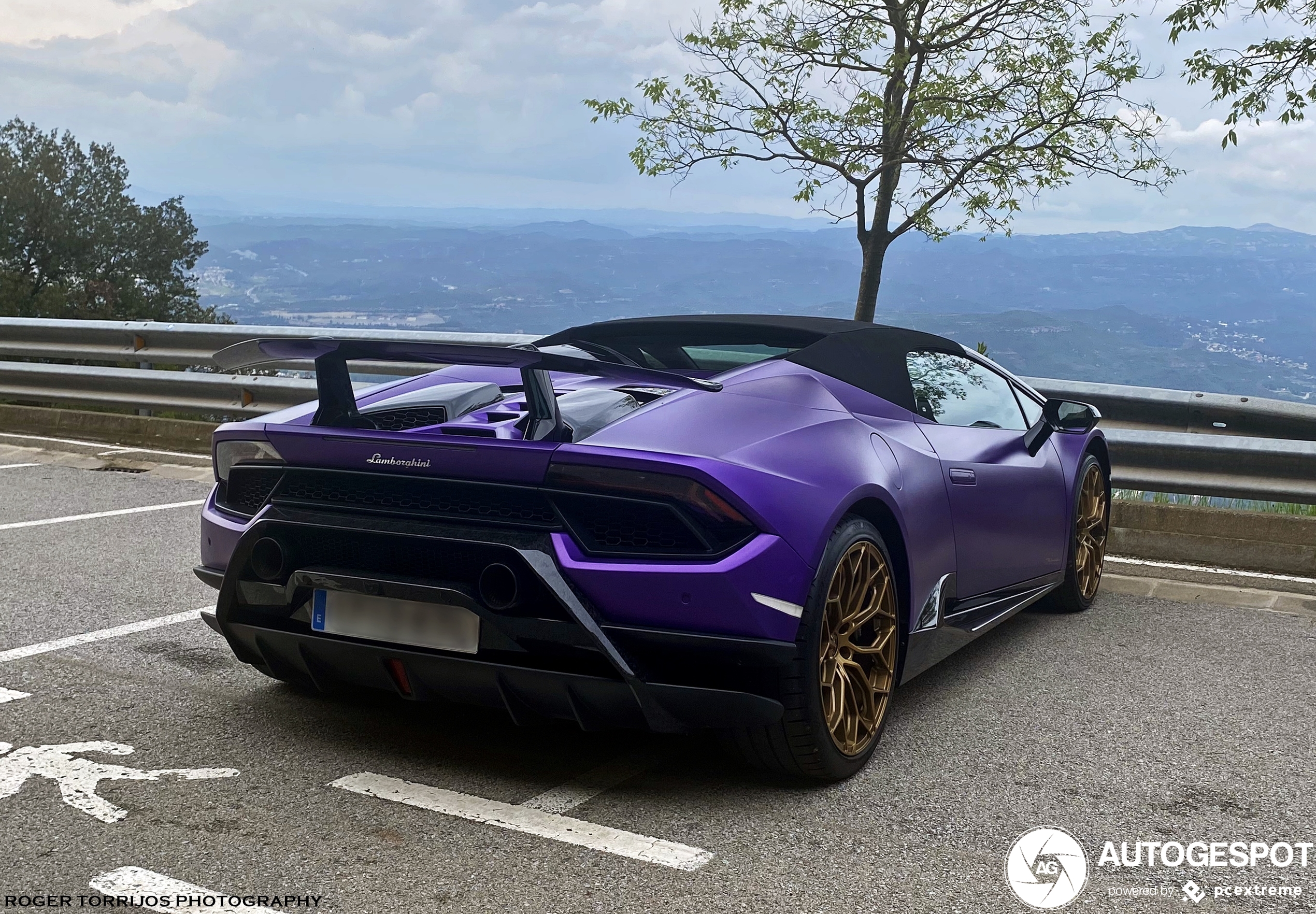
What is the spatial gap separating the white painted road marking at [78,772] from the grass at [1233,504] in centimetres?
505

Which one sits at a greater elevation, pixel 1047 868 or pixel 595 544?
pixel 595 544

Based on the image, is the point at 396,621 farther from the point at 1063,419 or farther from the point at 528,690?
the point at 1063,419

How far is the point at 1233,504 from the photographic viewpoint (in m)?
6.77

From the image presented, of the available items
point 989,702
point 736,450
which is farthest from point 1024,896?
point 989,702

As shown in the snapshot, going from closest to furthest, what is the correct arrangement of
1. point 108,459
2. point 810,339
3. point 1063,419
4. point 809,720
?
point 809,720 → point 810,339 → point 1063,419 → point 108,459

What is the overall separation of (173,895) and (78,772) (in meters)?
0.85

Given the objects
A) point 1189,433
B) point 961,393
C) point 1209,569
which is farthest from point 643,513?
point 1189,433

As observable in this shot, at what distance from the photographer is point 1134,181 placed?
14094 mm

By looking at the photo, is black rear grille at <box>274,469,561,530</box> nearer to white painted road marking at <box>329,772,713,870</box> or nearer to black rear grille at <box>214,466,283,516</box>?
black rear grille at <box>214,466,283,516</box>

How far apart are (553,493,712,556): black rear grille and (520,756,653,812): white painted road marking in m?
0.66

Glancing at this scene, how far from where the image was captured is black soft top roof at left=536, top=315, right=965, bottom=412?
12.7 ft

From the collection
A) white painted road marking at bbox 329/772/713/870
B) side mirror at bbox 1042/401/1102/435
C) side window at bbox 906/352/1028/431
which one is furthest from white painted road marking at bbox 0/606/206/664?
side mirror at bbox 1042/401/1102/435

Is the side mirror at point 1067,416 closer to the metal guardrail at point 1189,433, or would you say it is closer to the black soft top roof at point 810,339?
the black soft top roof at point 810,339

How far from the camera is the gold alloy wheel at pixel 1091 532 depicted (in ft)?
17.9
